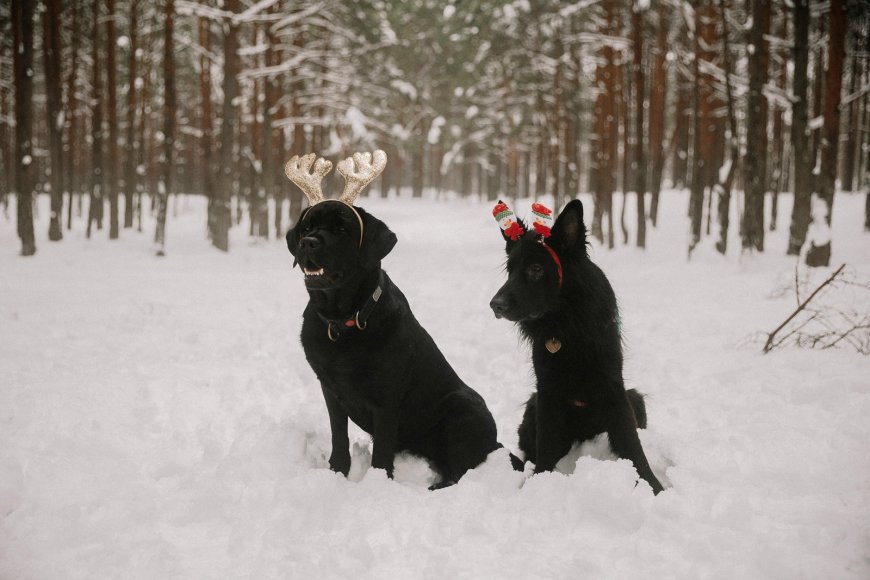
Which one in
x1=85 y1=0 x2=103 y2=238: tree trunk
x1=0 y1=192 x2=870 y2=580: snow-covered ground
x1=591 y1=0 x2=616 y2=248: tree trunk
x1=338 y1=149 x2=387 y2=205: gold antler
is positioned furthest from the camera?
x1=591 y1=0 x2=616 y2=248: tree trunk

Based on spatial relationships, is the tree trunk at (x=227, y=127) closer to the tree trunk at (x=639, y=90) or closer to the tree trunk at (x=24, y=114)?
the tree trunk at (x=24, y=114)

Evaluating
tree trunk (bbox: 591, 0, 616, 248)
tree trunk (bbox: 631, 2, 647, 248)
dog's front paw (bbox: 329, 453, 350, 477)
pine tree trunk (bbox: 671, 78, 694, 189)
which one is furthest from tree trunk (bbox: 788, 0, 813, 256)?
dog's front paw (bbox: 329, 453, 350, 477)

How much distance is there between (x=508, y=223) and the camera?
3555mm

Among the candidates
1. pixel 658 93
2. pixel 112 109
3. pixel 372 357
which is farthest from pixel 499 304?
pixel 112 109

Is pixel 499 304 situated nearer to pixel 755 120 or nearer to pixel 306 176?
pixel 306 176

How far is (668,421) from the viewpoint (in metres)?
4.86

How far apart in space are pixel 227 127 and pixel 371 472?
15.6 meters

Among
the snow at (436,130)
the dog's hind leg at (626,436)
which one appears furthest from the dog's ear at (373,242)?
the snow at (436,130)

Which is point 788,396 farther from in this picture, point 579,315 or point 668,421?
point 579,315

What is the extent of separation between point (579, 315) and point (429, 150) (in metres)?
49.7

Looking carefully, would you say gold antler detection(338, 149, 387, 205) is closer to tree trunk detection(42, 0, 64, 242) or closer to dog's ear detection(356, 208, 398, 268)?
dog's ear detection(356, 208, 398, 268)

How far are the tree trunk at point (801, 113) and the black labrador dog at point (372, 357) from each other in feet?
36.1

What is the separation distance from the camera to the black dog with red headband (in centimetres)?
341

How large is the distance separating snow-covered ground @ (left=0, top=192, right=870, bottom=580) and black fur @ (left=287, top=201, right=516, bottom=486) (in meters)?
0.25
